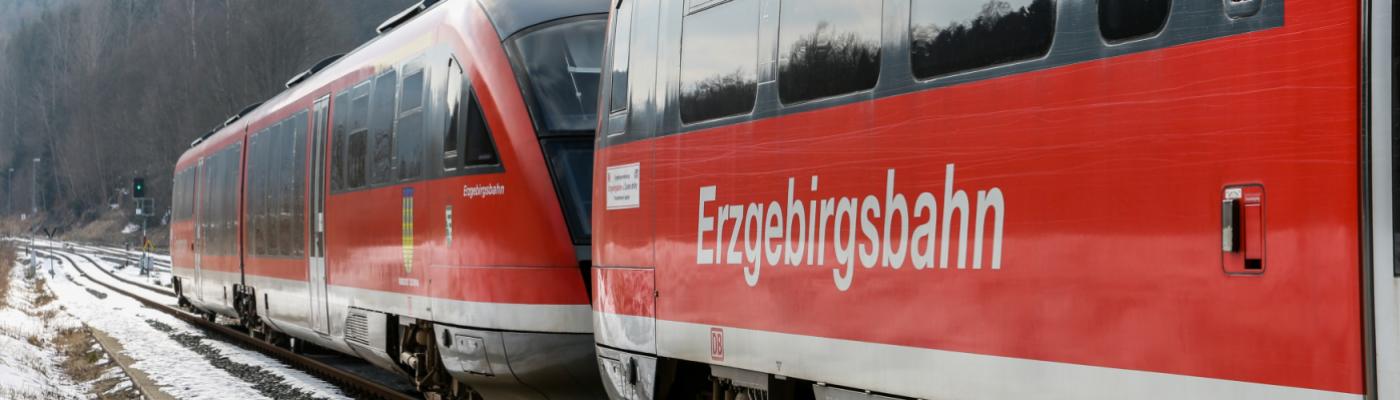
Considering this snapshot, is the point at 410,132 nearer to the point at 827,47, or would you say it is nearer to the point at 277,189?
the point at 277,189

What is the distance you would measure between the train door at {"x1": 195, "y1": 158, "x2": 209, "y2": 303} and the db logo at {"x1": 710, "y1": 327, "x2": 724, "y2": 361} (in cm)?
1618

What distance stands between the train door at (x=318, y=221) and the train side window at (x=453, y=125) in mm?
3511

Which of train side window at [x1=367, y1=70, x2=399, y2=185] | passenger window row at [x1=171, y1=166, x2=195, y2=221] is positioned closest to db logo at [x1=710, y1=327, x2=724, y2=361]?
train side window at [x1=367, y1=70, x2=399, y2=185]

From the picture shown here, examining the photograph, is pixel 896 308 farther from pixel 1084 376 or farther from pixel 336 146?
pixel 336 146

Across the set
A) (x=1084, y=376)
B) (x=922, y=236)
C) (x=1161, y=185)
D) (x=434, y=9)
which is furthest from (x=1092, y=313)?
(x=434, y=9)

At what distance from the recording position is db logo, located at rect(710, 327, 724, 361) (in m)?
6.09

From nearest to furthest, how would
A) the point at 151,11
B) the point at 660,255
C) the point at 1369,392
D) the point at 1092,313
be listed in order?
the point at 1369,392
the point at 1092,313
the point at 660,255
the point at 151,11

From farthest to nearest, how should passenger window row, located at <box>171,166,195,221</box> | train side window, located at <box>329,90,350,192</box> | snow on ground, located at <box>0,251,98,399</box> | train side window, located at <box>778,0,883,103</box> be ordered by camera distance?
1. passenger window row, located at <box>171,166,195,221</box>
2. snow on ground, located at <box>0,251,98,399</box>
3. train side window, located at <box>329,90,350,192</box>
4. train side window, located at <box>778,0,883,103</box>

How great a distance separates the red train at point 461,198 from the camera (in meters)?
8.58

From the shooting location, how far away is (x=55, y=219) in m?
105

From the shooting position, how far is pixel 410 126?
1020 cm

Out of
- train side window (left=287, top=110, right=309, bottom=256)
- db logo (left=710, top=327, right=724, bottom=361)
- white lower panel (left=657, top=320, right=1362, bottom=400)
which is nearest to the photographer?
→ white lower panel (left=657, top=320, right=1362, bottom=400)

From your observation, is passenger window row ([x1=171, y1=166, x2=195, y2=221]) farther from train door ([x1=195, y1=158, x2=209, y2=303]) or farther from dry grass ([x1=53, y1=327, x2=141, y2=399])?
dry grass ([x1=53, y1=327, x2=141, y2=399])

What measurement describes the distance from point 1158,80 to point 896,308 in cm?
141
